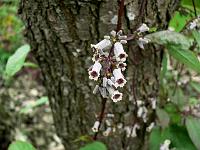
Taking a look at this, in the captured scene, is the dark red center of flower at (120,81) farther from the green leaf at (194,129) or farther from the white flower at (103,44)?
the green leaf at (194,129)

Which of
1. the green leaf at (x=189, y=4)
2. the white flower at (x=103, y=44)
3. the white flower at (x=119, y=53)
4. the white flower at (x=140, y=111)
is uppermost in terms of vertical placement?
the green leaf at (x=189, y=4)

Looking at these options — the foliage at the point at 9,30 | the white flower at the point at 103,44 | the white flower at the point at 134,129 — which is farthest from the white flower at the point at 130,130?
the foliage at the point at 9,30

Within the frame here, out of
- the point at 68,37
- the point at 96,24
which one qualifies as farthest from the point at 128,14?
the point at 68,37

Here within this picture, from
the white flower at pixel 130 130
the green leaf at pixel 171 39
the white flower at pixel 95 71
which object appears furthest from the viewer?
the white flower at pixel 130 130

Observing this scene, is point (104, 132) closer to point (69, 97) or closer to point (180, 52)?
point (69, 97)

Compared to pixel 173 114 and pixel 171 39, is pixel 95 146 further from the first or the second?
pixel 171 39

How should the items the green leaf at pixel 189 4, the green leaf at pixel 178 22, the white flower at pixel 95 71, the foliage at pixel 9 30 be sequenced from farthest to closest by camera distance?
the foliage at pixel 9 30, the green leaf at pixel 178 22, the green leaf at pixel 189 4, the white flower at pixel 95 71

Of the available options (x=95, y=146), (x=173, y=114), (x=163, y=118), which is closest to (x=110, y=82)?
(x=95, y=146)

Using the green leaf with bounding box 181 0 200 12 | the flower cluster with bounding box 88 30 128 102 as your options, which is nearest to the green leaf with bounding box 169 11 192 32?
the green leaf with bounding box 181 0 200 12
